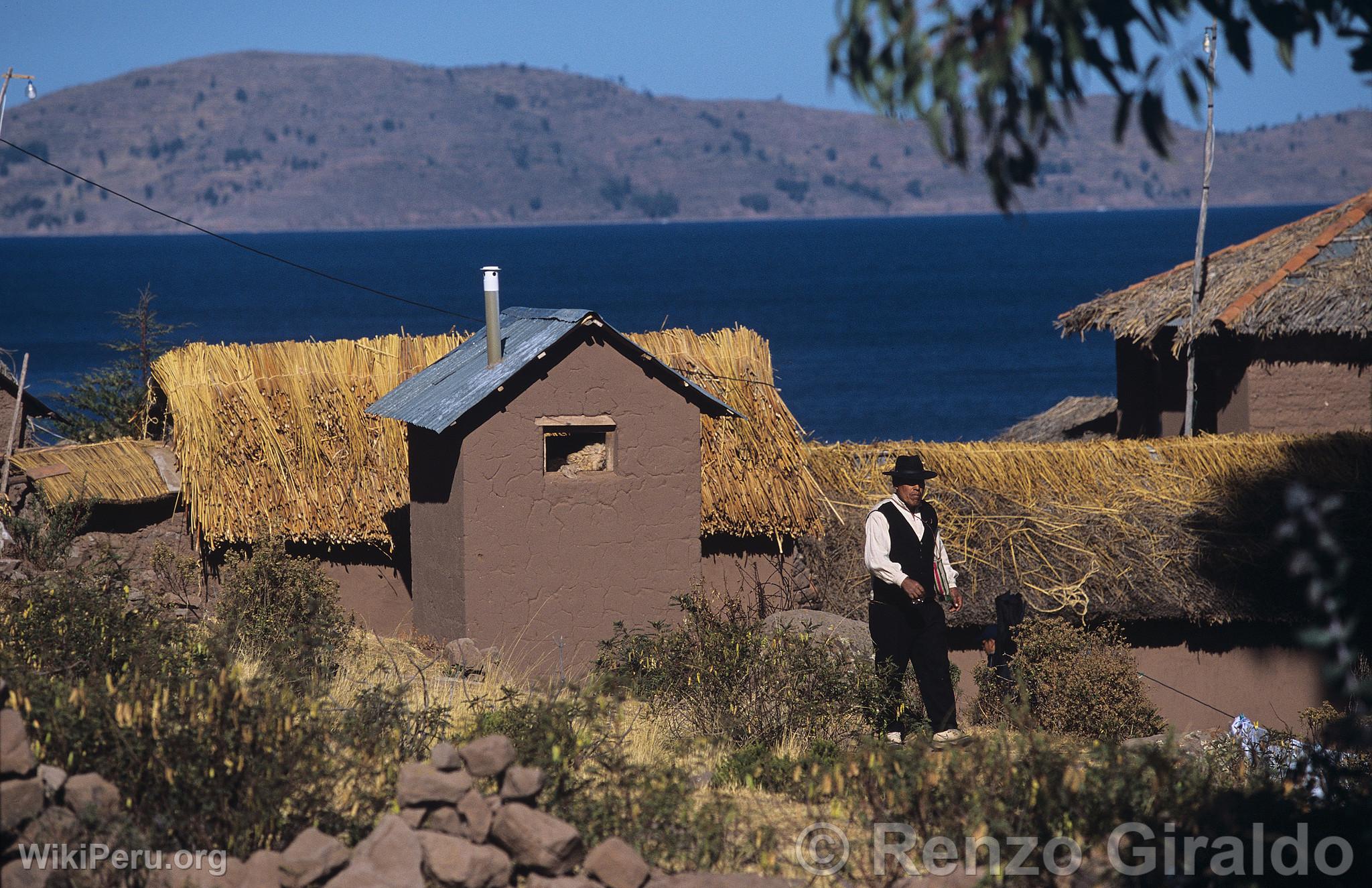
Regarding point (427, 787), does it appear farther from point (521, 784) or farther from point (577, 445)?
point (577, 445)

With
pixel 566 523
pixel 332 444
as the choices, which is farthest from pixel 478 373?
pixel 332 444

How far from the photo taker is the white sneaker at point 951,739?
8.57 m

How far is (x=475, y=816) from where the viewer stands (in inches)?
246

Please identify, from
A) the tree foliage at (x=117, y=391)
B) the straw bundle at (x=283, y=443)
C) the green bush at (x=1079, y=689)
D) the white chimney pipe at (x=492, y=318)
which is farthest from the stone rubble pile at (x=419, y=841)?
the tree foliage at (x=117, y=391)

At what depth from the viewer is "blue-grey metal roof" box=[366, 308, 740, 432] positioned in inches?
456

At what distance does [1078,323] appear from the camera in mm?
18969

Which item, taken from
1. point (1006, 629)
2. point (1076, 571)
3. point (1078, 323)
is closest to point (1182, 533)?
point (1076, 571)

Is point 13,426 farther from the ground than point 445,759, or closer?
farther from the ground

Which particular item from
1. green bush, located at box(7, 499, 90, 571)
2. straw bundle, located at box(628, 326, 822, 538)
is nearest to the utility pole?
straw bundle, located at box(628, 326, 822, 538)

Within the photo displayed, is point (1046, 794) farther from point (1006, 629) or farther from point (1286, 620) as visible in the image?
point (1286, 620)

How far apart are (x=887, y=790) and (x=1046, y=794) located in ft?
2.46

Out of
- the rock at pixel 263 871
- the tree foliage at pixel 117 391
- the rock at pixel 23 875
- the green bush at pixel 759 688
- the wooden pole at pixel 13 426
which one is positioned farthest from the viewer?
the tree foliage at pixel 117 391

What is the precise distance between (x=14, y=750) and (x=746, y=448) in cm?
894

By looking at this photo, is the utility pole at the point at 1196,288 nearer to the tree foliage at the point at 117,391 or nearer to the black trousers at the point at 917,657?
the black trousers at the point at 917,657
